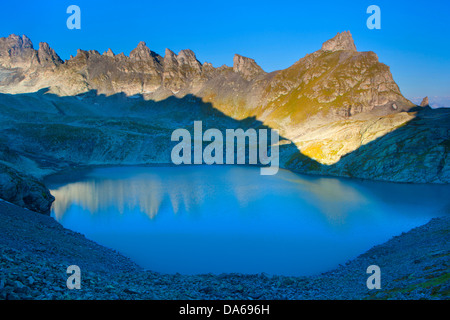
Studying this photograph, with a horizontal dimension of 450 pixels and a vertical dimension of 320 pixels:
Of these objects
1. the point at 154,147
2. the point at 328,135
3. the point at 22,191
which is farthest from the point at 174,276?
the point at 154,147

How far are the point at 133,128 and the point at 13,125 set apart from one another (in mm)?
54525

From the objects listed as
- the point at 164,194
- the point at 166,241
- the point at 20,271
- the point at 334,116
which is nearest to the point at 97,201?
the point at 164,194

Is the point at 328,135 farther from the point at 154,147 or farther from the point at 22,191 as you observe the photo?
the point at 22,191

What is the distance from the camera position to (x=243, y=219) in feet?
150

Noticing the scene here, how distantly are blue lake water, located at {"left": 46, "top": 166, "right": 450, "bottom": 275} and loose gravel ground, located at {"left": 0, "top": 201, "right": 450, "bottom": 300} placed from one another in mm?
3726

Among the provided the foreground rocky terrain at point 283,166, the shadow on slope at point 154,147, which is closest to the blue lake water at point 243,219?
the foreground rocky terrain at point 283,166

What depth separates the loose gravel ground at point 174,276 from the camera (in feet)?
48.7

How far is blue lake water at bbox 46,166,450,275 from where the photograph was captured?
31203 mm

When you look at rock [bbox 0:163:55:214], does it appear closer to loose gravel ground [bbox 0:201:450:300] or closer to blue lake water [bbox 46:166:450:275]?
blue lake water [bbox 46:166:450:275]

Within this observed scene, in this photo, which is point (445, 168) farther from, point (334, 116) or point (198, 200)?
point (334, 116)

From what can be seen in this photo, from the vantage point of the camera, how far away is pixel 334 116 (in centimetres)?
17175

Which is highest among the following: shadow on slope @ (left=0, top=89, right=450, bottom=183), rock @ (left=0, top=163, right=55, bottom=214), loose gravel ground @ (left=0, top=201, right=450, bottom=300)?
shadow on slope @ (left=0, top=89, right=450, bottom=183)

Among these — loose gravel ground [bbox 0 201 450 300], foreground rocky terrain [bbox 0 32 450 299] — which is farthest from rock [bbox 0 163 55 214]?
loose gravel ground [bbox 0 201 450 300]

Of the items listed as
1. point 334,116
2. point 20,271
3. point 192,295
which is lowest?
point 192,295
